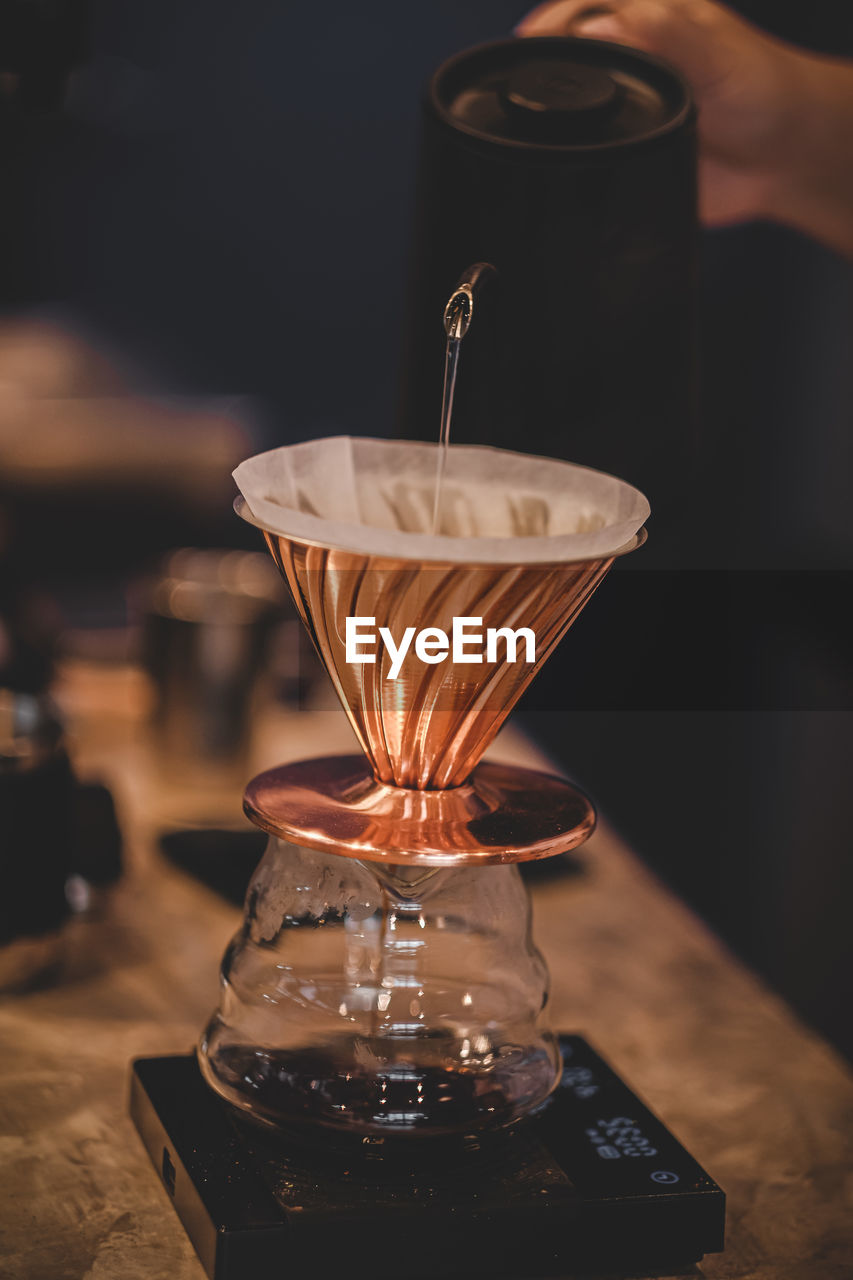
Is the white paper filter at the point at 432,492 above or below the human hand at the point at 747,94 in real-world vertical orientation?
below

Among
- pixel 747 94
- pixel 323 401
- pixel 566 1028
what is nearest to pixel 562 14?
pixel 747 94

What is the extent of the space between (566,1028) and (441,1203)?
0.32 m

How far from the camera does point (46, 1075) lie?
2.62 ft

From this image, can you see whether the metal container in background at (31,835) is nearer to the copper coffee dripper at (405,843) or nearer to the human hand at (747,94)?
the copper coffee dripper at (405,843)

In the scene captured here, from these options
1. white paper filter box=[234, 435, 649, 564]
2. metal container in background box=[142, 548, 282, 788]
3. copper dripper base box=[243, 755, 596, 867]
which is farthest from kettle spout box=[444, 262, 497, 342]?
metal container in background box=[142, 548, 282, 788]

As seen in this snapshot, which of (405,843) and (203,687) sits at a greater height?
(405,843)

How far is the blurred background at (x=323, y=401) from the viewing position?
1.15 metres

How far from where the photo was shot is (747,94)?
3.22ft

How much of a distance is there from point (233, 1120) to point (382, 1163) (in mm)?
88

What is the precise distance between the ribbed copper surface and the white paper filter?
0.10 ft

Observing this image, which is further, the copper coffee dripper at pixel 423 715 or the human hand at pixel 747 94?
the human hand at pixel 747 94

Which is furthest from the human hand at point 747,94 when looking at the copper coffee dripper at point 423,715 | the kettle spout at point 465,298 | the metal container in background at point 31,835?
Result: the metal container in background at point 31,835

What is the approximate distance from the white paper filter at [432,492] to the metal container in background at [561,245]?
28cm

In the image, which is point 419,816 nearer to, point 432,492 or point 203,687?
point 432,492
